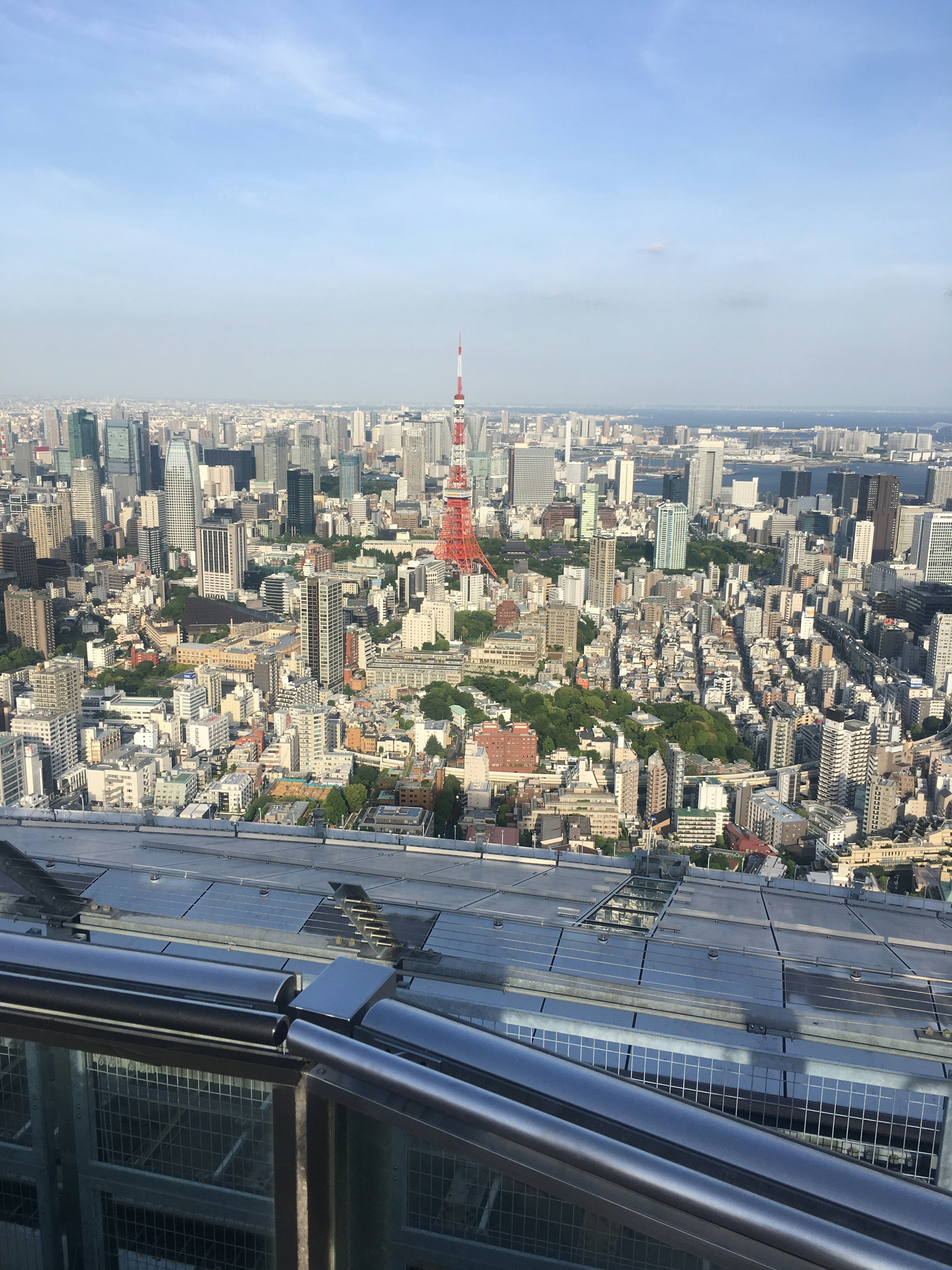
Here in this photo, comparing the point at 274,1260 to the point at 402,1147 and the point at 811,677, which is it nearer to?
the point at 402,1147

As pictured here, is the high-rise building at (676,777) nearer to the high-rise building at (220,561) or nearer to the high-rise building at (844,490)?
the high-rise building at (220,561)

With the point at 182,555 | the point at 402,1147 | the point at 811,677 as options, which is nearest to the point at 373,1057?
the point at 402,1147

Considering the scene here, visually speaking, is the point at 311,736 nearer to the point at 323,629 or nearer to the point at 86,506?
the point at 323,629

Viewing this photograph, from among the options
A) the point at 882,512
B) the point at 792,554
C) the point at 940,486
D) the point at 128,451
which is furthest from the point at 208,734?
the point at 940,486

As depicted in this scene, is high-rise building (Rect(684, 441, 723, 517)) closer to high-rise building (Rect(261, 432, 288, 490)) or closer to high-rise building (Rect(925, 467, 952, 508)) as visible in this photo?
high-rise building (Rect(925, 467, 952, 508))

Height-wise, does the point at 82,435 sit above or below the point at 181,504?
above

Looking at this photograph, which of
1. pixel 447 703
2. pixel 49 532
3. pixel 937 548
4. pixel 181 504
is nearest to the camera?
pixel 447 703
